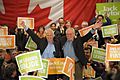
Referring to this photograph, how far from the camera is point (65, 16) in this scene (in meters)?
12.8

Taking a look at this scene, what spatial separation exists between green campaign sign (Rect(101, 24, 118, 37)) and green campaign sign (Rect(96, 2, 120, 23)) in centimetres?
185

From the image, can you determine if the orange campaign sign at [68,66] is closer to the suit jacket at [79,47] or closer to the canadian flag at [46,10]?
the suit jacket at [79,47]

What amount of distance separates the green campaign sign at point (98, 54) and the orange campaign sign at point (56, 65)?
3.69 feet

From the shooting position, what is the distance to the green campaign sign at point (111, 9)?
1159 centimetres

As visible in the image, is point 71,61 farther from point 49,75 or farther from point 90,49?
point 90,49

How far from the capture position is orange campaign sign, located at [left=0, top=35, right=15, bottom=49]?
9.63 m

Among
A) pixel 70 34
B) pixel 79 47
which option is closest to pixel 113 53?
pixel 79 47

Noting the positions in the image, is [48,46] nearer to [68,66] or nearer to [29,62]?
[68,66]

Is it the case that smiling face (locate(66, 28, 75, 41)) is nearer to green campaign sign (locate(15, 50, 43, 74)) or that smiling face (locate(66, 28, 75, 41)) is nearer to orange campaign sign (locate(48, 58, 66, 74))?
orange campaign sign (locate(48, 58, 66, 74))

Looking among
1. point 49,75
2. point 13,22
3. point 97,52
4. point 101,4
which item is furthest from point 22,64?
point 13,22

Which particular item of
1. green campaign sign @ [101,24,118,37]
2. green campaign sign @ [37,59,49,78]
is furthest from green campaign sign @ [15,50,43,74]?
green campaign sign @ [101,24,118,37]

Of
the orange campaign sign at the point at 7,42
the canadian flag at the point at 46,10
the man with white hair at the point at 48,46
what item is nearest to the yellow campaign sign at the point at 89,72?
the man with white hair at the point at 48,46

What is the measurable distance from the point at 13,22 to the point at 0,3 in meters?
0.83

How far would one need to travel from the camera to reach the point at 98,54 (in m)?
8.76
